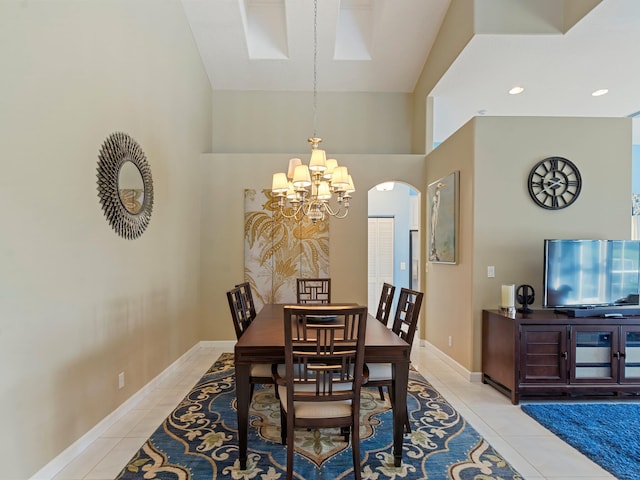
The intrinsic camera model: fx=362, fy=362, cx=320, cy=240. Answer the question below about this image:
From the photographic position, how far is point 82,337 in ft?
8.29

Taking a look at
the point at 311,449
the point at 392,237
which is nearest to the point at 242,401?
the point at 311,449

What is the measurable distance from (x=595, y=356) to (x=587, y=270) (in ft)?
2.58

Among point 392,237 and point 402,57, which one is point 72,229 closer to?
point 402,57

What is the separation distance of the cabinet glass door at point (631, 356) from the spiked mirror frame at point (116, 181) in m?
4.55

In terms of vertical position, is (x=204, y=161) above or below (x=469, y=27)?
below

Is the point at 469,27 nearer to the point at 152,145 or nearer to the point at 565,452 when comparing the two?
the point at 152,145

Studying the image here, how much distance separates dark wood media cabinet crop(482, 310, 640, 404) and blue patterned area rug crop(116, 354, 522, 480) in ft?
2.62

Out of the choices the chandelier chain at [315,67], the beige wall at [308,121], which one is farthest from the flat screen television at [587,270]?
the chandelier chain at [315,67]

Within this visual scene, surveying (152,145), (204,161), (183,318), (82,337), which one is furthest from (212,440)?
(204,161)

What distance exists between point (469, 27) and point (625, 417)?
391 cm

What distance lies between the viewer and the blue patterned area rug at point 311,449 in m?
2.24

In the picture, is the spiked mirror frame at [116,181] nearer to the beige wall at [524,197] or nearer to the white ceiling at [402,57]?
the white ceiling at [402,57]

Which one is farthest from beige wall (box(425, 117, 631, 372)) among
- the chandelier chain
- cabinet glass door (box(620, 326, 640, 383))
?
the chandelier chain

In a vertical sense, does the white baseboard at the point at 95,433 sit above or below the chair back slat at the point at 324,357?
below
